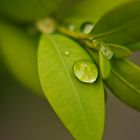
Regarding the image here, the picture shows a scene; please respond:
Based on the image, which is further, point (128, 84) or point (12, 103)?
point (12, 103)

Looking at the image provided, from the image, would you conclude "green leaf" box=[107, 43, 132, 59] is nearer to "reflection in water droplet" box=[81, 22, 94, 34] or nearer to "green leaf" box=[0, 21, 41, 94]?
"reflection in water droplet" box=[81, 22, 94, 34]

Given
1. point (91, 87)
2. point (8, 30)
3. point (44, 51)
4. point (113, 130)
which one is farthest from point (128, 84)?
point (113, 130)

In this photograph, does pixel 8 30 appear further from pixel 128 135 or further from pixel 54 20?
pixel 128 135

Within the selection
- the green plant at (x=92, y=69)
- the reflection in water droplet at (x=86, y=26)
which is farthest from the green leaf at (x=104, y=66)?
the reflection in water droplet at (x=86, y=26)

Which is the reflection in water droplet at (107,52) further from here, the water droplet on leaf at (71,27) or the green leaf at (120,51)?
the water droplet on leaf at (71,27)

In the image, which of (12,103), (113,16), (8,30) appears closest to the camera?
(113,16)

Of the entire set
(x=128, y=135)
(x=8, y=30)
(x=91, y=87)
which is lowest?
(x=128, y=135)

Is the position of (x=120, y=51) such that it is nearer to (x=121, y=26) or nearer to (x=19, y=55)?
(x=121, y=26)
